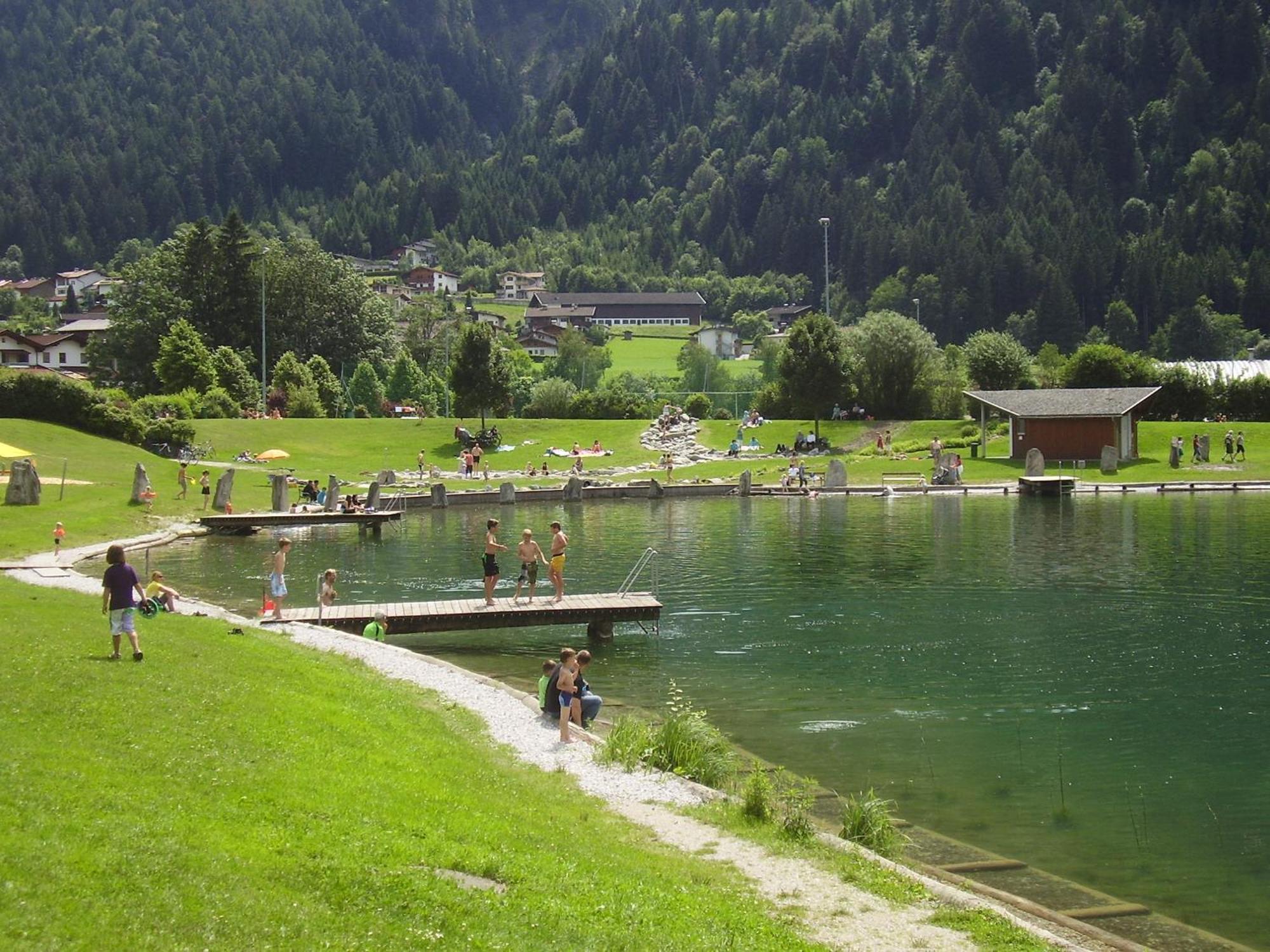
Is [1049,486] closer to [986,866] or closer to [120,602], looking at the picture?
[986,866]

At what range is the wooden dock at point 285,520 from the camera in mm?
55938

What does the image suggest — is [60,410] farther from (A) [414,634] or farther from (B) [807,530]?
(A) [414,634]

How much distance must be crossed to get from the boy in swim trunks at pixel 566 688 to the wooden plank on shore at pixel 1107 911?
8320 millimetres

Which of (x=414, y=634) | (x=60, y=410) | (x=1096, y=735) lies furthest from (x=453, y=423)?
(x=1096, y=735)

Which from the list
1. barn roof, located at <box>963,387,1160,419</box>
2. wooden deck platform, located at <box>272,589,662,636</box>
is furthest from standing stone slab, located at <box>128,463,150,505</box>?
barn roof, located at <box>963,387,1160,419</box>

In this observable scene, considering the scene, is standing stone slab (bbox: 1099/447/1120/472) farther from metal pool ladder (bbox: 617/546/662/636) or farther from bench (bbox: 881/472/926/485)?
metal pool ladder (bbox: 617/546/662/636)

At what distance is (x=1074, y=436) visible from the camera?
79.1m

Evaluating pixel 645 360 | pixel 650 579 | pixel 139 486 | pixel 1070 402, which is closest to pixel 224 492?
pixel 139 486

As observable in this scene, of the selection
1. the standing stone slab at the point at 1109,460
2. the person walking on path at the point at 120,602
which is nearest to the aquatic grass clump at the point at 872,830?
the person walking on path at the point at 120,602

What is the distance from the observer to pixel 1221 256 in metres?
198

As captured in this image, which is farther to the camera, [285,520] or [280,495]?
[280,495]

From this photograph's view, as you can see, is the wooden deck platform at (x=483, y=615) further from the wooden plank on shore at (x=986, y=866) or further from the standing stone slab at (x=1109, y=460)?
the standing stone slab at (x=1109, y=460)

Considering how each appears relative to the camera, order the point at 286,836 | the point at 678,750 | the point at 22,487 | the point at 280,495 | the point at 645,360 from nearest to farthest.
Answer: the point at 286,836
the point at 678,750
the point at 22,487
the point at 280,495
the point at 645,360

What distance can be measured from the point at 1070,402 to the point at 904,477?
39.3 ft
